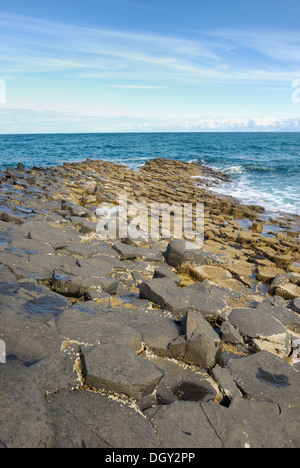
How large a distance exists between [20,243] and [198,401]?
4464 mm

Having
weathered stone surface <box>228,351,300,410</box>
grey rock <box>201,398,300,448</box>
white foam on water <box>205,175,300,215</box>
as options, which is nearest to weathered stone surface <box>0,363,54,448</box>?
grey rock <box>201,398,300,448</box>

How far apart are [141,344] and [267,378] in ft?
4.65

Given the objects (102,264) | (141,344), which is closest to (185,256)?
(102,264)

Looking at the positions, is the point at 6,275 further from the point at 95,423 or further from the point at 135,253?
the point at 95,423

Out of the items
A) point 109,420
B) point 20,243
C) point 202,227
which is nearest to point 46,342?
point 109,420

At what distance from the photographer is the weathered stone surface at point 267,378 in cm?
322

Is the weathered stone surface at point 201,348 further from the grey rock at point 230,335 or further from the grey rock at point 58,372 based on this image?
the grey rock at point 58,372

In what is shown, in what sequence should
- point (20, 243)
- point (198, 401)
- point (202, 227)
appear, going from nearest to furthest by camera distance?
point (198, 401)
point (20, 243)
point (202, 227)

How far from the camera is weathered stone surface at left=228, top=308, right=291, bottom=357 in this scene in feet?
13.8

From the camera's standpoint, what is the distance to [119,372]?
9.11 ft

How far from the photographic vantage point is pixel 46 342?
3295mm

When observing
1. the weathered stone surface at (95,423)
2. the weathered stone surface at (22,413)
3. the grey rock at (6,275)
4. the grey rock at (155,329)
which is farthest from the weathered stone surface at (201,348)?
the grey rock at (6,275)

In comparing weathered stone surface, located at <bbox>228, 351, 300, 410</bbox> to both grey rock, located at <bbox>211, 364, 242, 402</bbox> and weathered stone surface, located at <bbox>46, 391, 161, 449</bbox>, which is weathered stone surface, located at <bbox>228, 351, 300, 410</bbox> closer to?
grey rock, located at <bbox>211, 364, 242, 402</bbox>

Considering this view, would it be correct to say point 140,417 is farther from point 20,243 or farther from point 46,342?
point 20,243
